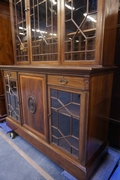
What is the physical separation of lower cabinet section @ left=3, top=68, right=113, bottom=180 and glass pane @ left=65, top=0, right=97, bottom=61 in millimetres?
274

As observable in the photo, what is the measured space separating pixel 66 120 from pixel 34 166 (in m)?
0.73

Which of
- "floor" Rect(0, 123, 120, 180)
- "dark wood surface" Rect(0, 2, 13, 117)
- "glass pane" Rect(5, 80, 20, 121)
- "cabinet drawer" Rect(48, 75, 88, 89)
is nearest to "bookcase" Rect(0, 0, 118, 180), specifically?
"cabinet drawer" Rect(48, 75, 88, 89)

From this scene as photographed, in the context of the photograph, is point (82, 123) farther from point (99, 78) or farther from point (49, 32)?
point (49, 32)

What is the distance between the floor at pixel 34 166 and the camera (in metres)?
1.25

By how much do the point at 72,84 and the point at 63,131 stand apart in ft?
1.73

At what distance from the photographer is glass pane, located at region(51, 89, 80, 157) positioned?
1.09 m

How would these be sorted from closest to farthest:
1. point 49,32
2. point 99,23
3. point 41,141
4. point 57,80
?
point 99,23
point 57,80
point 49,32
point 41,141

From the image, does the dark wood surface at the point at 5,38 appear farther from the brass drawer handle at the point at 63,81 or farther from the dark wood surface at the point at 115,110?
the dark wood surface at the point at 115,110

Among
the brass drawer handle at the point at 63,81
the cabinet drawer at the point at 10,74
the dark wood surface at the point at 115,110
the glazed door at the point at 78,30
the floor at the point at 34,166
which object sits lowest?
the floor at the point at 34,166

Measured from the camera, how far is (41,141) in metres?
1.47

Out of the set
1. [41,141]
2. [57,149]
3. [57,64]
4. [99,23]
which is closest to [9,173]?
[41,141]

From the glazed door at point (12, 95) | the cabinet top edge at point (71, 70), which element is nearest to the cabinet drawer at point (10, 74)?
the glazed door at point (12, 95)

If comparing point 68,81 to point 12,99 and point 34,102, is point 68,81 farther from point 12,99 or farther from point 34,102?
point 12,99

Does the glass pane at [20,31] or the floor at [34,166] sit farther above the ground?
the glass pane at [20,31]
